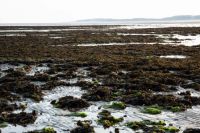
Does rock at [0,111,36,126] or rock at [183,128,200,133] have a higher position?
rock at [183,128,200,133]

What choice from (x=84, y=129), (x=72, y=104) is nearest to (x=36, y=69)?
(x=72, y=104)

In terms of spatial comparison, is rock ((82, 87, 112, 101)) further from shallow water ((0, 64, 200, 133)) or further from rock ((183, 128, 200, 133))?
rock ((183, 128, 200, 133))

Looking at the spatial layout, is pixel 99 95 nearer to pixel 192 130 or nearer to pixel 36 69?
pixel 192 130

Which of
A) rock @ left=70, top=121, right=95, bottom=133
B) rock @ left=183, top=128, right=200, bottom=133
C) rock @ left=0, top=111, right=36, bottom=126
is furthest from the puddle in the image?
rock @ left=183, top=128, right=200, bottom=133

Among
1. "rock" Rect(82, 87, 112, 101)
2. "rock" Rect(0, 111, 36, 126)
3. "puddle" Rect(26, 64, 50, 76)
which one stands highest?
"rock" Rect(0, 111, 36, 126)

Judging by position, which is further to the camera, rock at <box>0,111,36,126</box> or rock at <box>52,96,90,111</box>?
rock at <box>52,96,90,111</box>

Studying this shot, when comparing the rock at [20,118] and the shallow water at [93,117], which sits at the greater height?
the rock at [20,118]

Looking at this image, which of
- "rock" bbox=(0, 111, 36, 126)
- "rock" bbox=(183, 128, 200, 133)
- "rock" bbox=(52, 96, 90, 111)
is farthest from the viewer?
"rock" bbox=(52, 96, 90, 111)

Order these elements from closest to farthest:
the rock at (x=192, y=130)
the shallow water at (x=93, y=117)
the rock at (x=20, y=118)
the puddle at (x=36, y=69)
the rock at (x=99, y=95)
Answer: the rock at (x=192, y=130), the shallow water at (x=93, y=117), the rock at (x=20, y=118), the rock at (x=99, y=95), the puddle at (x=36, y=69)

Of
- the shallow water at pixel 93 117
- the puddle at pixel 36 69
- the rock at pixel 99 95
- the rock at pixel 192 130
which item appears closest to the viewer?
the rock at pixel 192 130

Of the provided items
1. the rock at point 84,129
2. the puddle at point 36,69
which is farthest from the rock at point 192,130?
the puddle at point 36,69

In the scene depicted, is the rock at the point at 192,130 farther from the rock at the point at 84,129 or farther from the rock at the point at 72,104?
the rock at the point at 72,104

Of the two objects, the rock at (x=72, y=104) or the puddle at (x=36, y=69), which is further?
the puddle at (x=36, y=69)

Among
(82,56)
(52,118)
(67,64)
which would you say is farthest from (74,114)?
(82,56)
